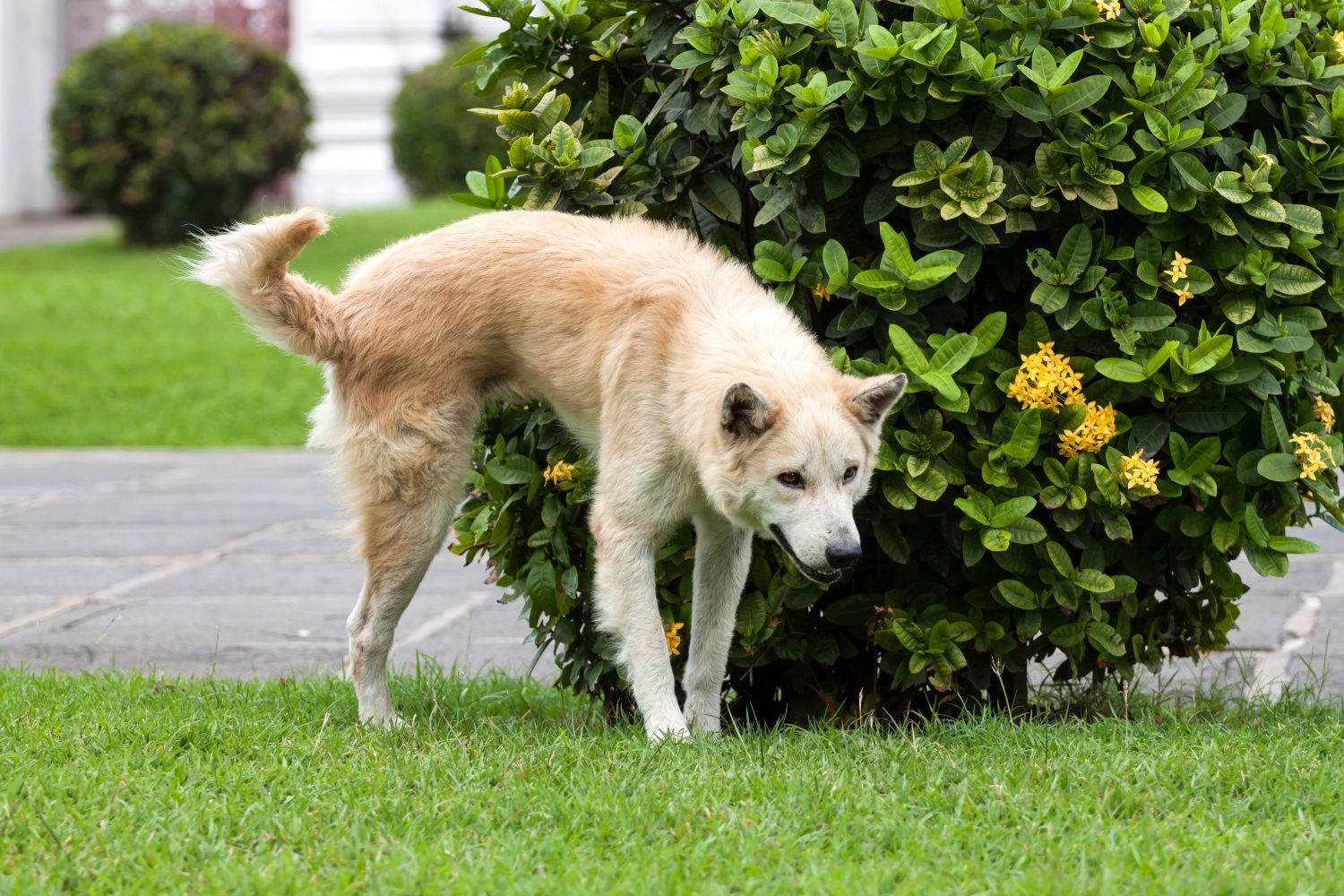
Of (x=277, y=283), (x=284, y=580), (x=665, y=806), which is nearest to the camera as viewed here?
Result: (x=665, y=806)

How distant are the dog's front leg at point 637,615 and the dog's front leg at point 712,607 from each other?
141mm

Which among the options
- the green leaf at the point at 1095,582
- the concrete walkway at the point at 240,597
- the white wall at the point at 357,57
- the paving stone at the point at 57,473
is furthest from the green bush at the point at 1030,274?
the white wall at the point at 357,57

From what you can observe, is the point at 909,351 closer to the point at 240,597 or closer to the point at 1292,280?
the point at 1292,280

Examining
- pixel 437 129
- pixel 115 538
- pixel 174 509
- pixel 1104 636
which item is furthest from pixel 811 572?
pixel 437 129

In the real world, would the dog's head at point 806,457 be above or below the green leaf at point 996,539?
above

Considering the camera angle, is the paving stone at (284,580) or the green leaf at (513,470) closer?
the green leaf at (513,470)

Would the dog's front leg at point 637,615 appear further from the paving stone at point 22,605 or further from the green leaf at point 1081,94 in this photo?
the paving stone at point 22,605

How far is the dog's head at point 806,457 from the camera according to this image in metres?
4.05

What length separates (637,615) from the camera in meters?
4.40

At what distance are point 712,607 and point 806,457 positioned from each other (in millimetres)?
618

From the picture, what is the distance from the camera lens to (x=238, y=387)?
1309 centimetres

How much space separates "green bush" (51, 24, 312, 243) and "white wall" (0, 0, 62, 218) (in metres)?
A: 6.09

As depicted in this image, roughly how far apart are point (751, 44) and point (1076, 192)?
3.15ft

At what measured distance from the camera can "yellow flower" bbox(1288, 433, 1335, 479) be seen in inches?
169
